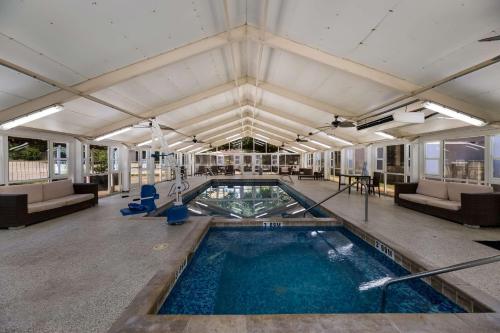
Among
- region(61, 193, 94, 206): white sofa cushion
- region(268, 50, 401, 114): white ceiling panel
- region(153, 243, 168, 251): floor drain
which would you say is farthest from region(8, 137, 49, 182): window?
region(268, 50, 401, 114): white ceiling panel

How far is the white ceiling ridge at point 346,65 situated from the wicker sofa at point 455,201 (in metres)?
1.67

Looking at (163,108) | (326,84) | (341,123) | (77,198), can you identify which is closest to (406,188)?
(341,123)

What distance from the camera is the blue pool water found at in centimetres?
236

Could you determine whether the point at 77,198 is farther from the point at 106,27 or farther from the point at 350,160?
the point at 350,160

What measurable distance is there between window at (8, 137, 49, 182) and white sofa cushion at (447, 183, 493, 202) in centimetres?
904

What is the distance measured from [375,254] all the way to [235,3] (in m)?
4.30

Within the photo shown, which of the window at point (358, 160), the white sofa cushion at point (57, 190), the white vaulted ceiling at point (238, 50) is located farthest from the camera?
the window at point (358, 160)

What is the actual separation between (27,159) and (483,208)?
368 inches

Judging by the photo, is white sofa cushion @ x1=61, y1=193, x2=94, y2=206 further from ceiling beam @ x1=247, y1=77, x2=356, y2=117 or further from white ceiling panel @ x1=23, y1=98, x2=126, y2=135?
ceiling beam @ x1=247, y1=77, x2=356, y2=117

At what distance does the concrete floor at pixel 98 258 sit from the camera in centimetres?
183

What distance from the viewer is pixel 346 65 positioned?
421 centimetres

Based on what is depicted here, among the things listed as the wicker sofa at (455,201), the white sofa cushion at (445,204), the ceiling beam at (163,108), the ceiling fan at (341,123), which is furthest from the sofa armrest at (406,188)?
the ceiling beam at (163,108)

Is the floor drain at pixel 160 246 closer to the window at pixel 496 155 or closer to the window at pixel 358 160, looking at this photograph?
the window at pixel 496 155

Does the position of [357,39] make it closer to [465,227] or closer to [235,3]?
[235,3]
